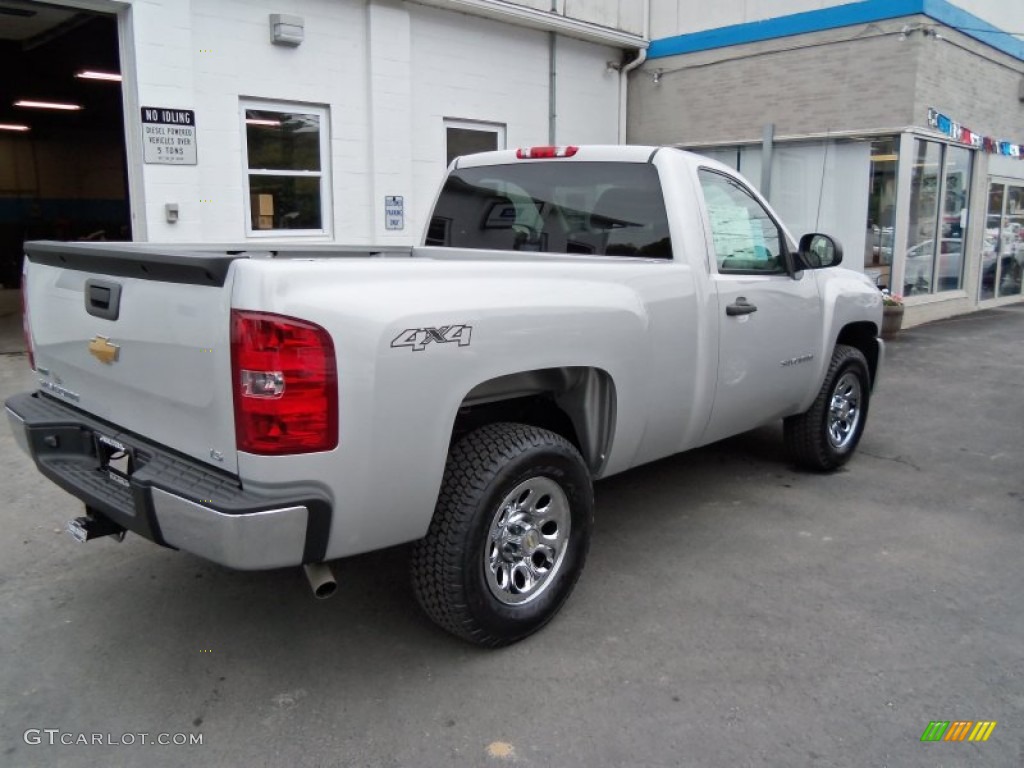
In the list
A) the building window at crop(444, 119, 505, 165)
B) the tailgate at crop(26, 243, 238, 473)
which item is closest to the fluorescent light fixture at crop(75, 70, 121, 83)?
the building window at crop(444, 119, 505, 165)

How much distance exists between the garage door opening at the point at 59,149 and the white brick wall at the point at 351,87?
4.47 m

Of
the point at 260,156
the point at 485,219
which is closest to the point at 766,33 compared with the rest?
the point at 260,156

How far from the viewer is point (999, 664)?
335 centimetres

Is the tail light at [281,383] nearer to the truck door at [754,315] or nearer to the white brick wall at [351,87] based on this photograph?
the truck door at [754,315]

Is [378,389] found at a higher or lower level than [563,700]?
higher

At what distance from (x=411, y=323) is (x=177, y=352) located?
777 mm

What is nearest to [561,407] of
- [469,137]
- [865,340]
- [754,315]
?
[754,315]

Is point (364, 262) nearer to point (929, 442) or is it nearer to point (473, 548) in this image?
point (473, 548)

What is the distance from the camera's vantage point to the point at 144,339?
291 cm

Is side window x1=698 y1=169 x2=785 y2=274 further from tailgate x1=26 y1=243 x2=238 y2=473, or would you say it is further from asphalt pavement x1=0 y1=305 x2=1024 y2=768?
tailgate x1=26 y1=243 x2=238 y2=473

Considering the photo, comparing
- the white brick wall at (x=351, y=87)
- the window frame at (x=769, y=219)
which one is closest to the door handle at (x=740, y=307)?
the window frame at (x=769, y=219)

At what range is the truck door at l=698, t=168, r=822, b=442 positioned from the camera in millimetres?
4414

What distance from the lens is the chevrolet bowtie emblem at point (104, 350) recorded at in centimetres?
307

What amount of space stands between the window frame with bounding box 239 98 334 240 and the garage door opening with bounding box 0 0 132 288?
4510 mm
